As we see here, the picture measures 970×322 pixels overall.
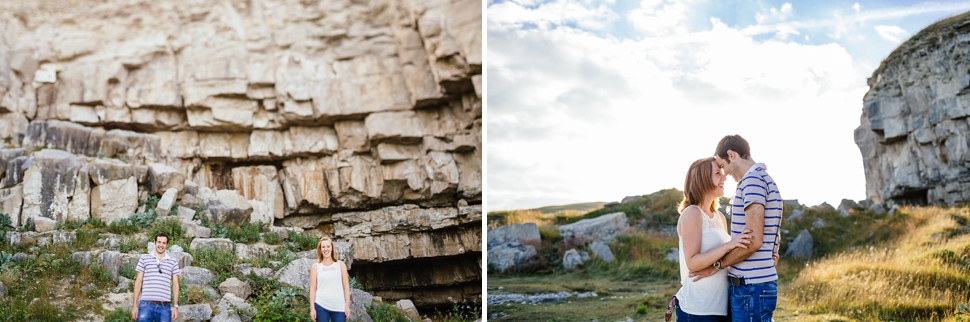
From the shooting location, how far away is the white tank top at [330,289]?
4.59 metres

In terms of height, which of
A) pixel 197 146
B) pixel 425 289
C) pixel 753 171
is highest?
pixel 197 146

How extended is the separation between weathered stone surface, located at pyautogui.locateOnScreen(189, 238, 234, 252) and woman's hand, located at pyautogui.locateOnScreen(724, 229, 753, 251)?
25.3 feet

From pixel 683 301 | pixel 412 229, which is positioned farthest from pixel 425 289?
pixel 683 301

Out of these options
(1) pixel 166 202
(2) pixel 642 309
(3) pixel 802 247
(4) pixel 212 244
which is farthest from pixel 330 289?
(3) pixel 802 247

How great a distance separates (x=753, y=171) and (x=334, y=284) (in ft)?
10.2

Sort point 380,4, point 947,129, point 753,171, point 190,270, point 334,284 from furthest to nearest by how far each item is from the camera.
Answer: point 380,4, point 947,129, point 190,270, point 334,284, point 753,171

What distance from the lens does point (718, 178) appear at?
2943 mm

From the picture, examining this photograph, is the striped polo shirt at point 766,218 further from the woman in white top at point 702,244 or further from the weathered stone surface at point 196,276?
the weathered stone surface at point 196,276

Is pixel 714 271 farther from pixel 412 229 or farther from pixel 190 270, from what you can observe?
pixel 412 229

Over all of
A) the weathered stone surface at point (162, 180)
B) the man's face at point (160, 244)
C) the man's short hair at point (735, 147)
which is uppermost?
the weathered stone surface at point (162, 180)

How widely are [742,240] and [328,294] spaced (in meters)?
3.06

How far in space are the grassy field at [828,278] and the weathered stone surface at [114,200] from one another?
659 cm

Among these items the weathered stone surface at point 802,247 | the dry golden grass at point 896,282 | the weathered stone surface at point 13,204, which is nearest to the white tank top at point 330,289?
the dry golden grass at point 896,282

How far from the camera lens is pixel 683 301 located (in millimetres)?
2918
